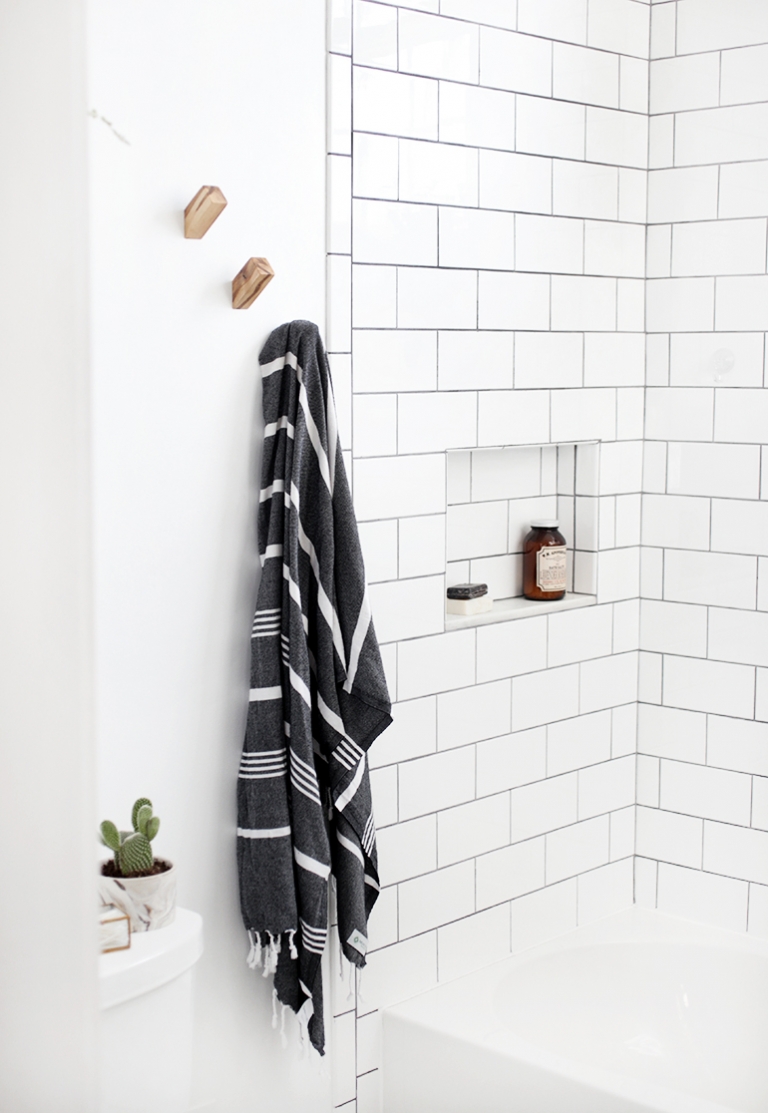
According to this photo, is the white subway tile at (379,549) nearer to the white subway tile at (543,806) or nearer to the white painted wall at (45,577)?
the white subway tile at (543,806)

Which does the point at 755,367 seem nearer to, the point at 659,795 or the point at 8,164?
the point at 659,795

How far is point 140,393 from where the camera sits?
1437 millimetres

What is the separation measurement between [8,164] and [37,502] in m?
0.09

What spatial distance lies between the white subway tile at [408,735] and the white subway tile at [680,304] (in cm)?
91

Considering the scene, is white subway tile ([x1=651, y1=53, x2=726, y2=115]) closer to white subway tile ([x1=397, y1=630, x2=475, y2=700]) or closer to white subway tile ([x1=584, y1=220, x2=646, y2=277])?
white subway tile ([x1=584, y1=220, x2=646, y2=277])

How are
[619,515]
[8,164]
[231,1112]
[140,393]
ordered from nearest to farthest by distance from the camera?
[8,164] → [140,393] → [231,1112] → [619,515]

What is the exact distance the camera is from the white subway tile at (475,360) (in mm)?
1871

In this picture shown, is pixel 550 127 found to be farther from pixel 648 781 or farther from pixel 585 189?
pixel 648 781

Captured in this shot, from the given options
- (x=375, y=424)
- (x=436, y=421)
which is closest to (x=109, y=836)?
(x=375, y=424)

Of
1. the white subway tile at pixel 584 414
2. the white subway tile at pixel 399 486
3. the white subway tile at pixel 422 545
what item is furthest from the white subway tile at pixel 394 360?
the white subway tile at pixel 584 414

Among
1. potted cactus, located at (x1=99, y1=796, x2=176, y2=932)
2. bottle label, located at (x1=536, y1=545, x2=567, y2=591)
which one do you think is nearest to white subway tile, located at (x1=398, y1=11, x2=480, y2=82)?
bottle label, located at (x1=536, y1=545, x2=567, y2=591)

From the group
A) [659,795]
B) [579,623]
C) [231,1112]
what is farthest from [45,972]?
[659,795]

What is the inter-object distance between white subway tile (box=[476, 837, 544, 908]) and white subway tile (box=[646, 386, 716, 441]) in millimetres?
839

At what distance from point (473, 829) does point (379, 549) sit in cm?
57
